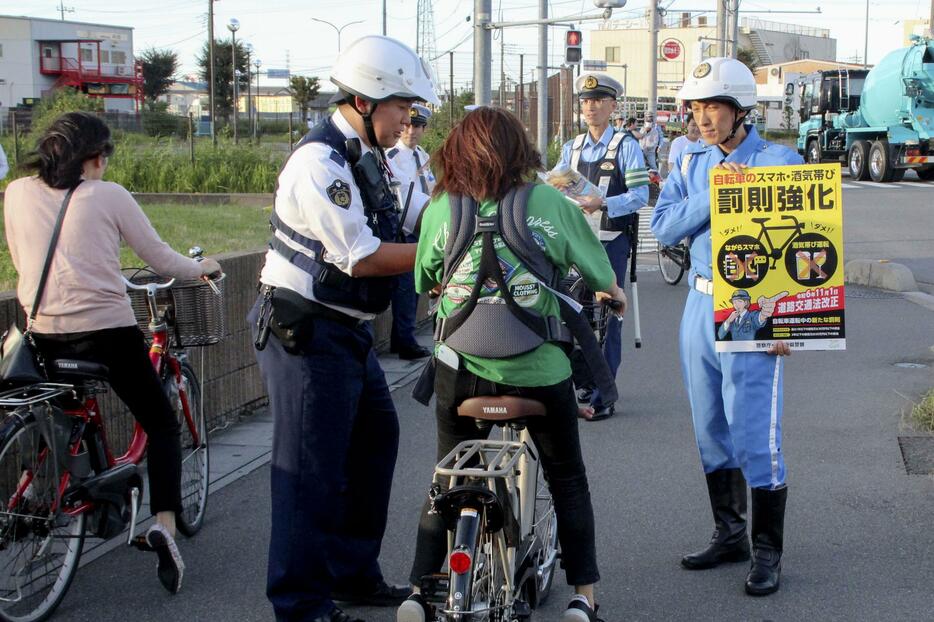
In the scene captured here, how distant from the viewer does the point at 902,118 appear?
3045 cm

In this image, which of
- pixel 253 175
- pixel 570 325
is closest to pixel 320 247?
pixel 570 325

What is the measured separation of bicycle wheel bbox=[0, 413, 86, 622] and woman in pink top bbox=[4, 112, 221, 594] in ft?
1.14

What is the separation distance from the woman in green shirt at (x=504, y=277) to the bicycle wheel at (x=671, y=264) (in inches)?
368

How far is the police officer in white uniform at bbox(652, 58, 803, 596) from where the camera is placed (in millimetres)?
4496

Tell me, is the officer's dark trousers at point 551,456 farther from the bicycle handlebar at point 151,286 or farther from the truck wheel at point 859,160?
the truck wheel at point 859,160

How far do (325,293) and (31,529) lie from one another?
4.73ft

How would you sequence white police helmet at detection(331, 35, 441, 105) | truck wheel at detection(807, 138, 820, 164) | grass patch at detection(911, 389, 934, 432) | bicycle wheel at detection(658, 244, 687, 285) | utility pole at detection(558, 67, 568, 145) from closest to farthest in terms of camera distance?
1. white police helmet at detection(331, 35, 441, 105)
2. grass patch at detection(911, 389, 934, 432)
3. bicycle wheel at detection(658, 244, 687, 285)
4. utility pole at detection(558, 67, 568, 145)
5. truck wheel at detection(807, 138, 820, 164)

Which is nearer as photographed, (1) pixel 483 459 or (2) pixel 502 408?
(2) pixel 502 408

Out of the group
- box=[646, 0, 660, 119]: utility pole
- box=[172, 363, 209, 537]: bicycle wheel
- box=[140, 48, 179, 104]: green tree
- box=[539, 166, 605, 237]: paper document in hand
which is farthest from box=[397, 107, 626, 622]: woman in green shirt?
box=[140, 48, 179, 104]: green tree

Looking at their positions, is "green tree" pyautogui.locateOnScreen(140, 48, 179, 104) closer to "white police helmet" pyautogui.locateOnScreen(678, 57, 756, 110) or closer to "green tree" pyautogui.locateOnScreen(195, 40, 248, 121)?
"green tree" pyautogui.locateOnScreen(195, 40, 248, 121)

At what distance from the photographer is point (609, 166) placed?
741 cm

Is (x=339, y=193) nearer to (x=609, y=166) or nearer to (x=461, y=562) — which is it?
(x=461, y=562)

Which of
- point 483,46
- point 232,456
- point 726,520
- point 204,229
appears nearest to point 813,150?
point 483,46

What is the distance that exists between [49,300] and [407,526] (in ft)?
6.49
